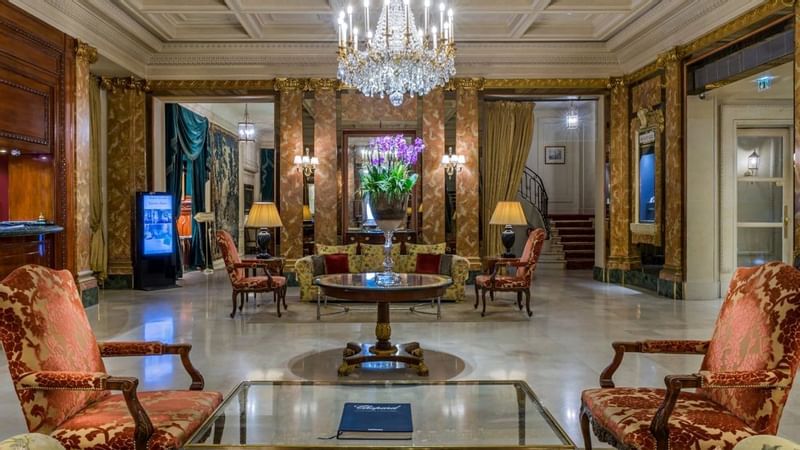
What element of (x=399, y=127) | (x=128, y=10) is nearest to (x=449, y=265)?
(x=399, y=127)

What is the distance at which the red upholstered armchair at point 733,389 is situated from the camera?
88.6 inches

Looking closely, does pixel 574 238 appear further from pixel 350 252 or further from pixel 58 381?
pixel 58 381

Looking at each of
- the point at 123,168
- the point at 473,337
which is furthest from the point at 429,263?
the point at 123,168

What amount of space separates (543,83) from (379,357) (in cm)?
728

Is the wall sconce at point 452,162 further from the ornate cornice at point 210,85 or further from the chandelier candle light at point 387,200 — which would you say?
the ornate cornice at point 210,85

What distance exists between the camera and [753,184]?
976cm

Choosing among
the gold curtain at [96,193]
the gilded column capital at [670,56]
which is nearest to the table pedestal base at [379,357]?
the gilded column capital at [670,56]

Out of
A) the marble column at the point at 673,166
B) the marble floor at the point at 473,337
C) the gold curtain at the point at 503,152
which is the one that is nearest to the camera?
the marble floor at the point at 473,337

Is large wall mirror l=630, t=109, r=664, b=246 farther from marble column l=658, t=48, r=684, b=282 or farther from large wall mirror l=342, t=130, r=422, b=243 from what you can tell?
large wall mirror l=342, t=130, r=422, b=243

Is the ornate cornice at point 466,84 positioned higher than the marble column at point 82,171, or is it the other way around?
the ornate cornice at point 466,84

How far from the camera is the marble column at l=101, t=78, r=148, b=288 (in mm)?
10289

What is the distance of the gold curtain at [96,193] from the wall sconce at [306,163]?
3163 mm

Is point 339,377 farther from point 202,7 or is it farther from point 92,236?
point 92,236

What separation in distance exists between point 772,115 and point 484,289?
535 centimetres
